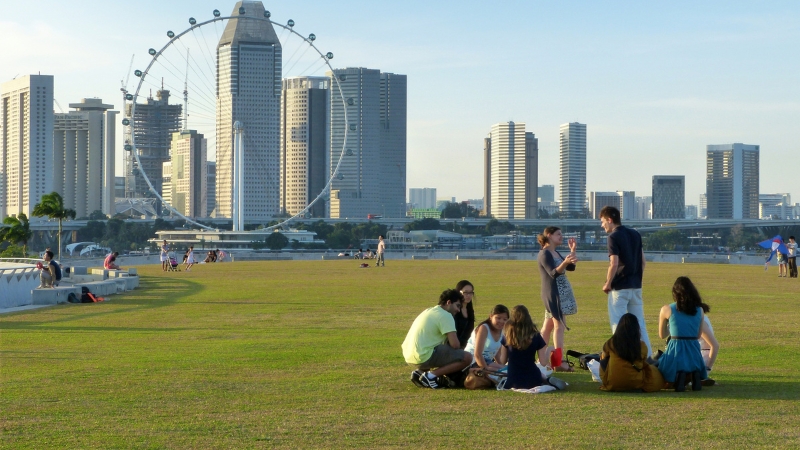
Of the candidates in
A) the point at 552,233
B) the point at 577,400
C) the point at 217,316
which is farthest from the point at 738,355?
the point at 217,316

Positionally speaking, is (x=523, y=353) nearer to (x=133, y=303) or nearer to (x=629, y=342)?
(x=629, y=342)

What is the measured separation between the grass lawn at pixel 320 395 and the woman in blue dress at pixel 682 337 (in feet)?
0.89

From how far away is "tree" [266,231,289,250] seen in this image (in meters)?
137

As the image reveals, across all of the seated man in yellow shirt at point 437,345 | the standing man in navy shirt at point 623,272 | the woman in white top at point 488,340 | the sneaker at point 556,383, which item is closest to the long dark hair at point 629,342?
the sneaker at point 556,383

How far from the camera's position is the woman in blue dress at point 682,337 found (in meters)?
10.1

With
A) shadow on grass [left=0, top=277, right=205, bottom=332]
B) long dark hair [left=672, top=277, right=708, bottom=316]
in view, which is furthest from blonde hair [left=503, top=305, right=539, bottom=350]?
shadow on grass [left=0, top=277, right=205, bottom=332]

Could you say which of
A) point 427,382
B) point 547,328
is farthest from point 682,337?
point 427,382

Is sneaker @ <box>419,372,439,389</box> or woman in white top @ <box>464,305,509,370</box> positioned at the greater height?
woman in white top @ <box>464,305,509,370</box>

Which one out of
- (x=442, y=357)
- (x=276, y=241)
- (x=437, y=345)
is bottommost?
(x=276, y=241)

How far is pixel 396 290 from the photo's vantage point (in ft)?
94.2

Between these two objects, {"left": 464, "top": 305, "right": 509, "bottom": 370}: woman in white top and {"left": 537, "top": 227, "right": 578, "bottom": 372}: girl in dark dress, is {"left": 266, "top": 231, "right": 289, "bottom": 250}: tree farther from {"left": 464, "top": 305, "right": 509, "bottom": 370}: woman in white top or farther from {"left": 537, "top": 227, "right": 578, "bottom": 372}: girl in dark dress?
{"left": 464, "top": 305, "right": 509, "bottom": 370}: woman in white top

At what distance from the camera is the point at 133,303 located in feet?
80.3

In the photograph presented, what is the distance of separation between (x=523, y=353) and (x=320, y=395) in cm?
199

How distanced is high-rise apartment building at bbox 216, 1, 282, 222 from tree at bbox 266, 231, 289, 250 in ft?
42.0
